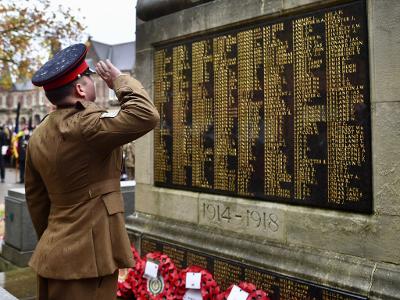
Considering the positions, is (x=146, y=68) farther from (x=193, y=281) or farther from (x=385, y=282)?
(x=385, y=282)

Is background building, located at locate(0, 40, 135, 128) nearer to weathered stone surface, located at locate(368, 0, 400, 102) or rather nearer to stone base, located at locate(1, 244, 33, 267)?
stone base, located at locate(1, 244, 33, 267)

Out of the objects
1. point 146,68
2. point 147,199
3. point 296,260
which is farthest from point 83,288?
point 146,68

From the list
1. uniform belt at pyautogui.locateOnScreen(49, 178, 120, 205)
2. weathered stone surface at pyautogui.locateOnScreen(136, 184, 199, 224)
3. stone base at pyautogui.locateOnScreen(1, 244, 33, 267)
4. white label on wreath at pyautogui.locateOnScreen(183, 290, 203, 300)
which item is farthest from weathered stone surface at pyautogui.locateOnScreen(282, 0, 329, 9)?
stone base at pyautogui.locateOnScreen(1, 244, 33, 267)

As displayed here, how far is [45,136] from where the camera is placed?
2.66 meters

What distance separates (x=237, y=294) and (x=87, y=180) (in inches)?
84.6

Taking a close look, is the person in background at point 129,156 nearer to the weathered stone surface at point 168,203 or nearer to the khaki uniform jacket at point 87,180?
the weathered stone surface at point 168,203

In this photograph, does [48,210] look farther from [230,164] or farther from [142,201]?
[142,201]

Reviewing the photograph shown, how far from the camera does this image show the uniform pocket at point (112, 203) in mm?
2598

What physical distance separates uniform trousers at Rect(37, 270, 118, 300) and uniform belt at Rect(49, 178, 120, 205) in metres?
0.47

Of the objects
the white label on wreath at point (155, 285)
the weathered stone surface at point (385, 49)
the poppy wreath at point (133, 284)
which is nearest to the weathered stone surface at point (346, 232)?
the weathered stone surface at point (385, 49)

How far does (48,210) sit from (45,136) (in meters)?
0.59

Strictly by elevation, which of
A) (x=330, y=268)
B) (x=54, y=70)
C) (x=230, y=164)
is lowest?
(x=330, y=268)

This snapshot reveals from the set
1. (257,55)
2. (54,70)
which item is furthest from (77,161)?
(257,55)

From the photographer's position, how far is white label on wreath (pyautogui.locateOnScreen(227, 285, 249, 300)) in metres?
4.02
